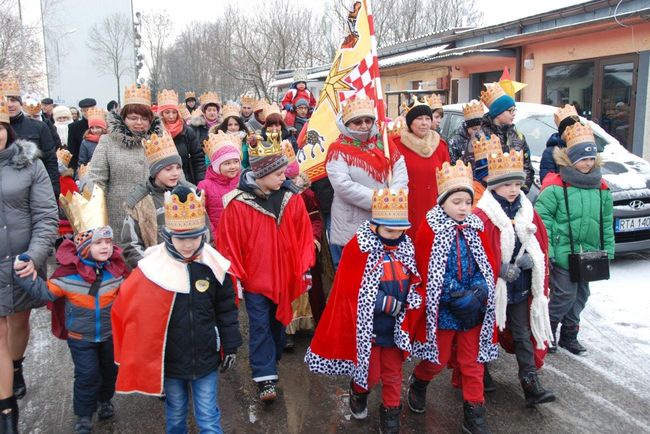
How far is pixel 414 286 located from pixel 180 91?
5613cm

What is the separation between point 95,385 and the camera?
153 inches

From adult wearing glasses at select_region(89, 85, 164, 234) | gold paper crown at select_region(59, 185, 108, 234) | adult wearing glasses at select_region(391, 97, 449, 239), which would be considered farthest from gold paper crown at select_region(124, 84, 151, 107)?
adult wearing glasses at select_region(391, 97, 449, 239)

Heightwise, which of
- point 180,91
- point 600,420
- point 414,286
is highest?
point 180,91

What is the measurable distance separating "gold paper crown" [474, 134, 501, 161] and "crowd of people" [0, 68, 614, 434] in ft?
0.06

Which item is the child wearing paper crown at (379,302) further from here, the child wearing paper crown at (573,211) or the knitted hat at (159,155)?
the child wearing paper crown at (573,211)

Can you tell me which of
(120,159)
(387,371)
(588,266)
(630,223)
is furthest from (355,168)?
(630,223)

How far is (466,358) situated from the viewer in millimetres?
3885

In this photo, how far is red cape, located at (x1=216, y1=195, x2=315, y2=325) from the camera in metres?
4.35

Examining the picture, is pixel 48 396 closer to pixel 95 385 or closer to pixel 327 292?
pixel 95 385

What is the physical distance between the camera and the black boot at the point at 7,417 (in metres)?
3.90

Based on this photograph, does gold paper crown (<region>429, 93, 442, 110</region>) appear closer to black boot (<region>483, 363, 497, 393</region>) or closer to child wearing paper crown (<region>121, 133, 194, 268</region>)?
black boot (<region>483, 363, 497, 393</region>)

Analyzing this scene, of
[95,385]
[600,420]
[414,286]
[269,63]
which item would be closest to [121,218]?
[95,385]

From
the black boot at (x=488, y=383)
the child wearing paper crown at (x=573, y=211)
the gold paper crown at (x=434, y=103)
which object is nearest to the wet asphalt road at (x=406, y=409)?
the black boot at (x=488, y=383)

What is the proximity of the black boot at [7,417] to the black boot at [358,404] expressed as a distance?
7.64 ft
